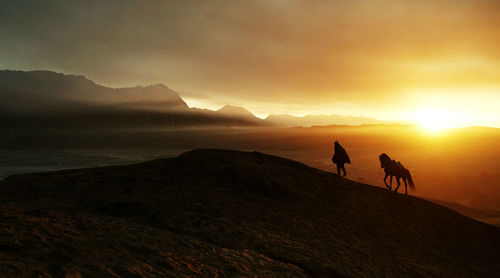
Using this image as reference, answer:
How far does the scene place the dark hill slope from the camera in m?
4.98

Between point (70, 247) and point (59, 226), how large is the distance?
1148 millimetres

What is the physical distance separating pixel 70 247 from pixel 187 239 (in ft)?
7.93

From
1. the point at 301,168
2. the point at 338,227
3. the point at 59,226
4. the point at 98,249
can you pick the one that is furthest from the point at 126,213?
the point at 301,168

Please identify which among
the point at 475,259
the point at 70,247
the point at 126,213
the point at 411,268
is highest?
the point at 70,247

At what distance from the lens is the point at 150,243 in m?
5.76

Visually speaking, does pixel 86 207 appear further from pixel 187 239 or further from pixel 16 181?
pixel 16 181

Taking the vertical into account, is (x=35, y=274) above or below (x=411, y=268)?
above

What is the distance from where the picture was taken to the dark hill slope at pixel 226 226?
16.3ft

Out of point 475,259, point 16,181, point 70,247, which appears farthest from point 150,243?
point 475,259

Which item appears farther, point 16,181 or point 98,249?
point 16,181

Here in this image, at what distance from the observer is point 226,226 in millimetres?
7891

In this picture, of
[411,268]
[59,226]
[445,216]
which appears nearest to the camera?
[59,226]

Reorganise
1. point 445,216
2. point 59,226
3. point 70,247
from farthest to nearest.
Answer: point 445,216 → point 59,226 → point 70,247

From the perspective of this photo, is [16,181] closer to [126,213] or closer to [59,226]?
[126,213]
